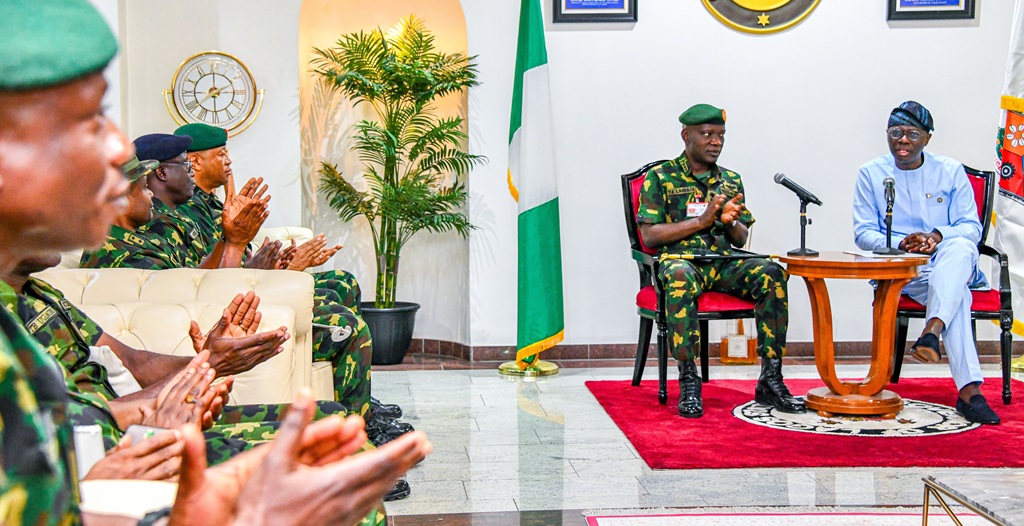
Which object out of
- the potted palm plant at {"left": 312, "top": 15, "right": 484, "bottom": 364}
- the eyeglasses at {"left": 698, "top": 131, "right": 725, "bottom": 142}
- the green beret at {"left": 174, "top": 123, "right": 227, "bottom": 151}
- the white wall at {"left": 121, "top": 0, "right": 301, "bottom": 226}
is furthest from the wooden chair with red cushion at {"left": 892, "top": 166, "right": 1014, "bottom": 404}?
the white wall at {"left": 121, "top": 0, "right": 301, "bottom": 226}

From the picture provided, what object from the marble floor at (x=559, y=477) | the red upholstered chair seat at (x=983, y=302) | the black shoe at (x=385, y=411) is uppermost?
the red upholstered chair seat at (x=983, y=302)

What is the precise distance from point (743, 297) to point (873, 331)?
1.99ft

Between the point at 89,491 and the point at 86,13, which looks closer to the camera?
the point at 86,13

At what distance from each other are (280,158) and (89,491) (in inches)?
200

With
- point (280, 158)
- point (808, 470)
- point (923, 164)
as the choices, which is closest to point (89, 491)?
point (808, 470)

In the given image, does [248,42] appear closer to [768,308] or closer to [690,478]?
[768,308]

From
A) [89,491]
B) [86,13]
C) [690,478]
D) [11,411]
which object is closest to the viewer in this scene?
[11,411]

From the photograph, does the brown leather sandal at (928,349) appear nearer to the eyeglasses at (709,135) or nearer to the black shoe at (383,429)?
the eyeglasses at (709,135)

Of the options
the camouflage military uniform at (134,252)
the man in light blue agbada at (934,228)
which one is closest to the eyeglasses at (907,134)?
the man in light blue agbada at (934,228)

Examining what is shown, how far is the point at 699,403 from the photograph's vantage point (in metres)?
4.74

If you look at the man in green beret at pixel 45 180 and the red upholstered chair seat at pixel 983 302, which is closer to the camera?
the man in green beret at pixel 45 180

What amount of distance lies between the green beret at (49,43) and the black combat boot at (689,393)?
4.13 meters

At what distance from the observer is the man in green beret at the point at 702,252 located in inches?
188

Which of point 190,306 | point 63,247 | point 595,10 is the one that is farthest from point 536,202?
point 63,247
